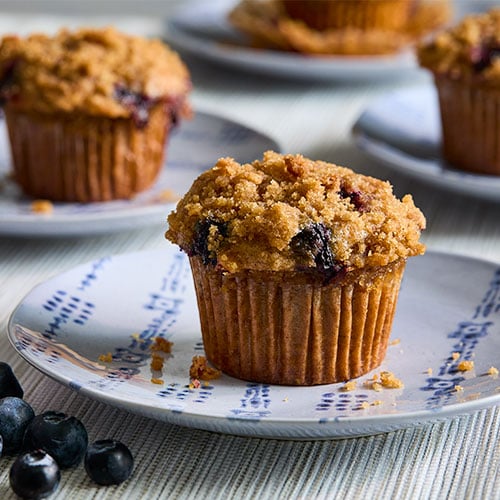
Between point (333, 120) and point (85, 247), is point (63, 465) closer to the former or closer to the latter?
point (85, 247)

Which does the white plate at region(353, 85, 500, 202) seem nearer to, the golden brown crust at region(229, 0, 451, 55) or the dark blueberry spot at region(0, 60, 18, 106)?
the golden brown crust at region(229, 0, 451, 55)

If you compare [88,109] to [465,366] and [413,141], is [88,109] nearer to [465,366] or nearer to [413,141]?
[413,141]

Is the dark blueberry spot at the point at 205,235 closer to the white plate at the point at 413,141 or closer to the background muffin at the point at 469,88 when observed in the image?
the white plate at the point at 413,141

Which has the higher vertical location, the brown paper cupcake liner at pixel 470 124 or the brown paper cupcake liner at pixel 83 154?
the brown paper cupcake liner at pixel 470 124

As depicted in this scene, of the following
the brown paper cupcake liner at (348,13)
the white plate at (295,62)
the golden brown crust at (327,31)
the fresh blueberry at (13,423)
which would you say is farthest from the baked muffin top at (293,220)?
the brown paper cupcake liner at (348,13)

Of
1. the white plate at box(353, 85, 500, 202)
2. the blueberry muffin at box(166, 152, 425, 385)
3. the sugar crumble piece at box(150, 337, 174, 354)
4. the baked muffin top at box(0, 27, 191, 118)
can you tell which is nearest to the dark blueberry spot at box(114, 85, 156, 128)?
the baked muffin top at box(0, 27, 191, 118)

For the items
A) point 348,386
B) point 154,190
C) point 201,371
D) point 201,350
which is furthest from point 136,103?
point 348,386
